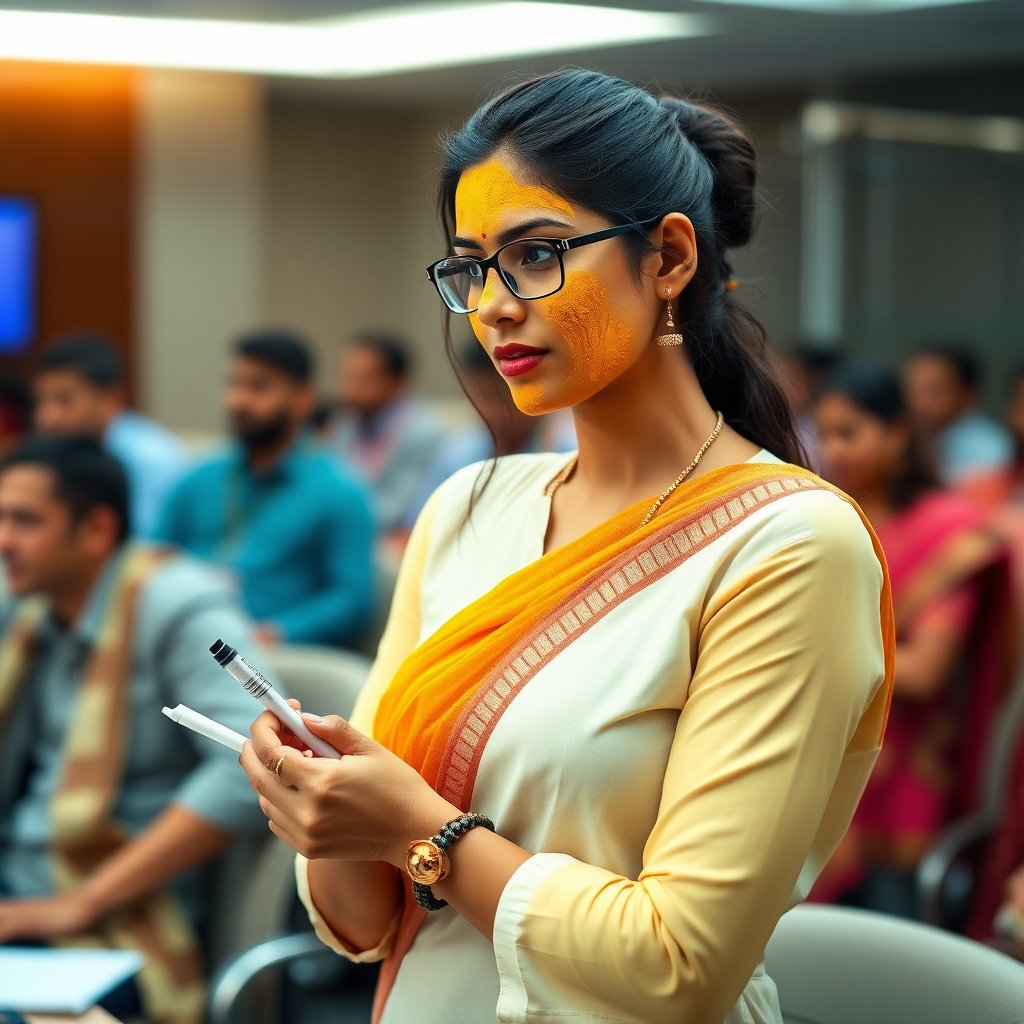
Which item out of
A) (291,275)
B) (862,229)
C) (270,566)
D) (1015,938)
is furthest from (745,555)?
(291,275)

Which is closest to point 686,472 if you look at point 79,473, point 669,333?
point 669,333

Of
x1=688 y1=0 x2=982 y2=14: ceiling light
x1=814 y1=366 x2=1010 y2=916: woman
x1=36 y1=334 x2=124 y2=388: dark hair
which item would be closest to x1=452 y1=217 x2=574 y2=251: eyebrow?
x1=814 y1=366 x2=1010 y2=916: woman

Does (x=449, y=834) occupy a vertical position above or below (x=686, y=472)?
below

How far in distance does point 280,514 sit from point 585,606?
2.69 metres

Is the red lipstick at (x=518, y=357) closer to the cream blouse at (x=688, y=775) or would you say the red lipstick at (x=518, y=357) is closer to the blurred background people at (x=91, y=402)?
the cream blouse at (x=688, y=775)

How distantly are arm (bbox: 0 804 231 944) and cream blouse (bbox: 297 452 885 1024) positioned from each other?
91 cm

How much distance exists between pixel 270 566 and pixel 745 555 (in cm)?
277

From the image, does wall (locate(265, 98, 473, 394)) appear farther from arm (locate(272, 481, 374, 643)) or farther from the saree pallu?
the saree pallu

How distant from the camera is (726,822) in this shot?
93 centimetres

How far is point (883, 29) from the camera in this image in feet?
19.2

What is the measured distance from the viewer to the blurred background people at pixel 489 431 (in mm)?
1354

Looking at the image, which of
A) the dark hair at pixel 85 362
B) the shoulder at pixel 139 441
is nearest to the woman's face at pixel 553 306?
the dark hair at pixel 85 362

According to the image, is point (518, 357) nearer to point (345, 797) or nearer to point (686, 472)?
point (686, 472)

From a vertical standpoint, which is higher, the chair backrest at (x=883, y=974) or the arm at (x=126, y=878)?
the chair backrest at (x=883, y=974)
